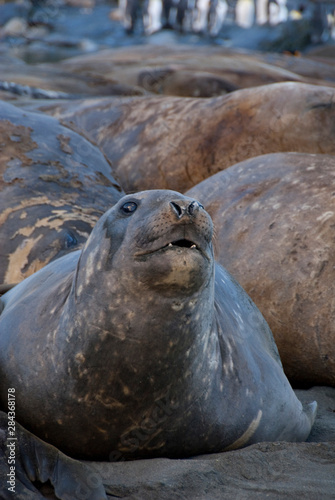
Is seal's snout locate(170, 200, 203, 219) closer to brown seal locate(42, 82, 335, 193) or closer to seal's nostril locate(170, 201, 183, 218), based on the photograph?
seal's nostril locate(170, 201, 183, 218)

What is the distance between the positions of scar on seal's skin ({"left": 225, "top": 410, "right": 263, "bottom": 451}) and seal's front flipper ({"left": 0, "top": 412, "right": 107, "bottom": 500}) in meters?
0.56

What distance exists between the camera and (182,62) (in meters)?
10.0

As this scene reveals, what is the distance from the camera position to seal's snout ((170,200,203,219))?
2.25 metres

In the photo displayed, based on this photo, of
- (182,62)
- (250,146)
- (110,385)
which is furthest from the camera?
(182,62)

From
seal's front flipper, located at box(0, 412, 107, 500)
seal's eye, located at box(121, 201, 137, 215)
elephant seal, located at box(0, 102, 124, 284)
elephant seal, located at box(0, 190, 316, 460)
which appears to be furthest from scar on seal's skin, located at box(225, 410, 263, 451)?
elephant seal, located at box(0, 102, 124, 284)

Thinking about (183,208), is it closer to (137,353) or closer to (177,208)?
(177,208)

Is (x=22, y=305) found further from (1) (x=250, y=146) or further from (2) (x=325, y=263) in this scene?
(1) (x=250, y=146)

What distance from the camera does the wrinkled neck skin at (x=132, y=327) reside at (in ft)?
7.50

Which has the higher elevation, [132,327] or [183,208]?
[183,208]

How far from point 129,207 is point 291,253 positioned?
1.57 metres

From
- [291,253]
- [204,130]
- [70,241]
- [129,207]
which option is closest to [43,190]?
[70,241]

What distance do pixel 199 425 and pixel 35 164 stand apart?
2.43 m

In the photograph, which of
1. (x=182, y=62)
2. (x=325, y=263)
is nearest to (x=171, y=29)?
(x=182, y=62)

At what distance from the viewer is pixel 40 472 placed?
2.27 m
